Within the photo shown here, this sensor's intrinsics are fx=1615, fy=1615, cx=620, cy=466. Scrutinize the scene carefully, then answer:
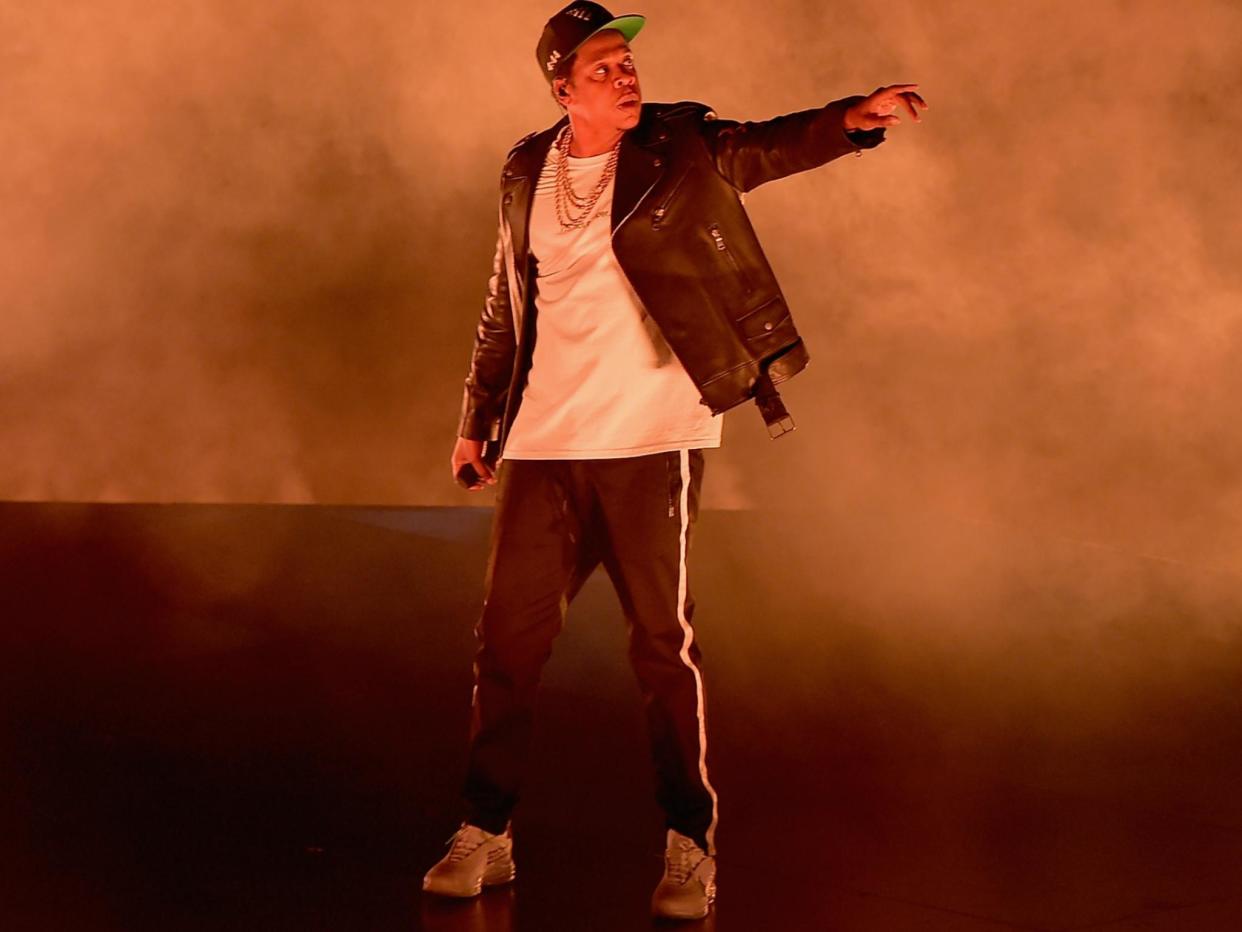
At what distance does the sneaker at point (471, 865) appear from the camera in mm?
2379

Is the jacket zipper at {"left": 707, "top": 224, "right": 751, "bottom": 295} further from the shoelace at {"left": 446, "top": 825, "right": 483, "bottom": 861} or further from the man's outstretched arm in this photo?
the shoelace at {"left": 446, "top": 825, "right": 483, "bottom": 861}

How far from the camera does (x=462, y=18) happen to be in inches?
251

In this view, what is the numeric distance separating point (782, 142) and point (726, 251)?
181mm

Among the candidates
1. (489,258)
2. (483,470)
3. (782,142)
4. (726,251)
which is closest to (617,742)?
(483,470)

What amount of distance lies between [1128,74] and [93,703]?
373 centimetres

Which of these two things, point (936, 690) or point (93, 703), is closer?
point (93, 703)

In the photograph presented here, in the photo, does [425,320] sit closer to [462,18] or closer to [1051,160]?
[462,18]

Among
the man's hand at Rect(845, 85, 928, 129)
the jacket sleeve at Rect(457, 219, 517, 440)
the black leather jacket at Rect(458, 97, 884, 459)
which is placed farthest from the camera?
the jacket sleeve at Rect(457, 219, 517, 440)

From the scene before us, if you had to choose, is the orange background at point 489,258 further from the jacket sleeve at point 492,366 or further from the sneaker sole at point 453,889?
the sneaker sole at point 453,889

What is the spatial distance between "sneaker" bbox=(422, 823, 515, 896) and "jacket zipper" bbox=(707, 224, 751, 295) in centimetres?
90

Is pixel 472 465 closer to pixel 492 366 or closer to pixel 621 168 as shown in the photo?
pixel 492 366

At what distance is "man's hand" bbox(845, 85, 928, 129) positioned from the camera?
88.9 inches

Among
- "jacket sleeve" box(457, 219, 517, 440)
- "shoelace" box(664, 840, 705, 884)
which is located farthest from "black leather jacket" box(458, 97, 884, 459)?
"shoelace" box(664, 840, 705, 884)

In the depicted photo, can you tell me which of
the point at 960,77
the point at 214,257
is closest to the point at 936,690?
the point at 960,77
